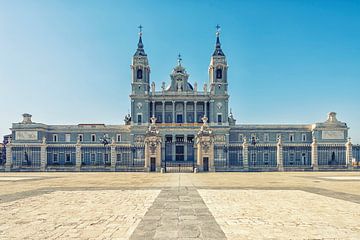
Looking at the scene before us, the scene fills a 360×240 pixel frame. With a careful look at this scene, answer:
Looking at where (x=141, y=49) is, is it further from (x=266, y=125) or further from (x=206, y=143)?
(x=206, y=143)

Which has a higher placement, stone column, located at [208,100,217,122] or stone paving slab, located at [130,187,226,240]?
stone column, located at [208,100,217,122]

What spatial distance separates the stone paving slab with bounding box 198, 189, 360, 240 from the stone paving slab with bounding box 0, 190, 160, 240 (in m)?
2.56

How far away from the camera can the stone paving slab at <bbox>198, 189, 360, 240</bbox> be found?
7.97 m

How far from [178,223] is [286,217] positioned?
10.6 ft

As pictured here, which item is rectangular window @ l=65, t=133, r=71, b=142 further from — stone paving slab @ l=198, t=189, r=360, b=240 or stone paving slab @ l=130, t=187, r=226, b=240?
stone paving slab @ l=130, t=187, r=226, b=240

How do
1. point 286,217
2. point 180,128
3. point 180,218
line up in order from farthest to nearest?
point 180,128 < point 286,217 < point 180,218

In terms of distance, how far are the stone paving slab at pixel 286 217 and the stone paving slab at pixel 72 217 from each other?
2557mm

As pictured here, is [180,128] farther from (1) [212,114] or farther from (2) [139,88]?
(2) [139,88]

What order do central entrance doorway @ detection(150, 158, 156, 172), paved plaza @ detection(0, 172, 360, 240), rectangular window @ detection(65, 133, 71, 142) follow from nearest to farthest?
1. paved plaza @ detection(0, 172, 360, 240)
2. central entrance doorway @ detection(150, 158, 156, 172)
3. rectangular window @ detection(65, 133, 71, 142)

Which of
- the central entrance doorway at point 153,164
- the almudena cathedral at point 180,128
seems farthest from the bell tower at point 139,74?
the central entrance doorway at point 153,164

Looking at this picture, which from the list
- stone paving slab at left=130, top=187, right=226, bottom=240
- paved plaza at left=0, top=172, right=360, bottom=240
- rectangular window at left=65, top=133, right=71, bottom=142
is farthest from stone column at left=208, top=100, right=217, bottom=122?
stone paving slab at left=130, top=187, right=226, bottom=240

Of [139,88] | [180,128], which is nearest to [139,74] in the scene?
[139,88]

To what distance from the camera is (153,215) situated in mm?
10102

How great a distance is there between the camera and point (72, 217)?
389 inches
